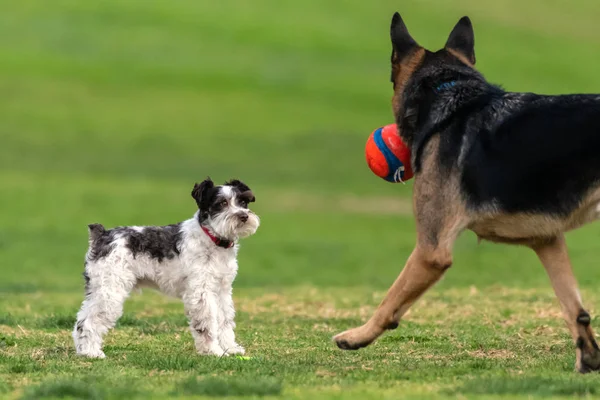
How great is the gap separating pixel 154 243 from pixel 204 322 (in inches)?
36.4

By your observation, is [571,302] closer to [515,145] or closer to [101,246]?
[515,145]

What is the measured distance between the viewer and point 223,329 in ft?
35.0

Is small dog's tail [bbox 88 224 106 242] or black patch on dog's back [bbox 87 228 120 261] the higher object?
small dog's tail [bbox 88 224 106 242]

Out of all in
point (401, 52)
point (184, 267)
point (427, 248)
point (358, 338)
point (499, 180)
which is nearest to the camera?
point (499, 180)

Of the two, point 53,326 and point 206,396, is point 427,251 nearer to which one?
point 206,396

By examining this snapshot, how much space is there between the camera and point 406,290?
30.3 ft

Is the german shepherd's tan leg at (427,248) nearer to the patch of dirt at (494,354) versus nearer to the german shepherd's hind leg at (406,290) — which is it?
the german shepherd's hind leg at (406,290)

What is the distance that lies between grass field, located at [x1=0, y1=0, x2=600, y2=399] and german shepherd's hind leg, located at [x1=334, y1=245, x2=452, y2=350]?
0.27 m

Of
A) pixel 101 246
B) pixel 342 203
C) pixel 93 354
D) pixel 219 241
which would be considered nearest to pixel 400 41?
pixel 219 241

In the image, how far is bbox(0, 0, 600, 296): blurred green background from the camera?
2798cm

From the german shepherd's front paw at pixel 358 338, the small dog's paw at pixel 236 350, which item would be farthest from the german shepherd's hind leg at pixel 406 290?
the small dog's paw at pixel 236 350

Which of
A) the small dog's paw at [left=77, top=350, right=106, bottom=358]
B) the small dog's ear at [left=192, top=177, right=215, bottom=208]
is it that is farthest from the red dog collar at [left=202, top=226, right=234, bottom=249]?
the small dog's paw at [left=77, top=350, right=106, bottom=358]

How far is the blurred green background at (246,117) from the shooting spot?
28.0m

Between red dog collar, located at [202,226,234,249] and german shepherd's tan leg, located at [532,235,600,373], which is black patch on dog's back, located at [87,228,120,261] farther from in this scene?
german shepherd's tan leg, located at [532,235,600,373]
